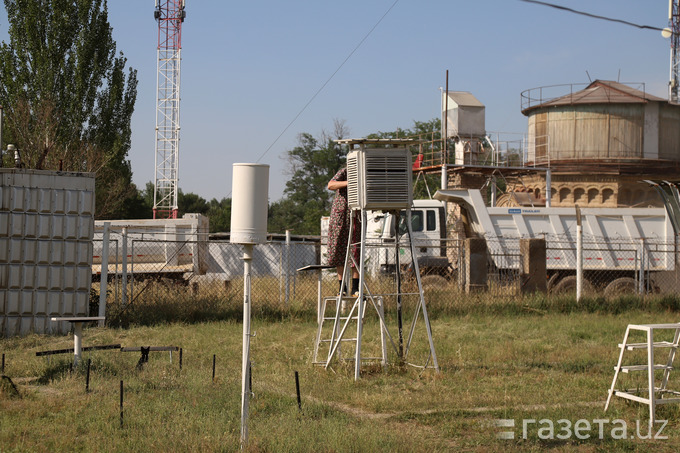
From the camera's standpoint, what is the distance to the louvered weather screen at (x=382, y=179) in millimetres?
8570

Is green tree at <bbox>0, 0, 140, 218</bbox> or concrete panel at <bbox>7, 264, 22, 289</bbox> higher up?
green tree at <bbox>0, 0, 140, 218</bbox>

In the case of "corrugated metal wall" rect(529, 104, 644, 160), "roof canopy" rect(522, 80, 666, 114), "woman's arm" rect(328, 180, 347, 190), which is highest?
"roof canopy" rect(522, 80, 666, 114)

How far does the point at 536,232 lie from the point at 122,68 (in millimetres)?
21911

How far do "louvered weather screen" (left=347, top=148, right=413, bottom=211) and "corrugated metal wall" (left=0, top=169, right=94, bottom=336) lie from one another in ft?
18.8

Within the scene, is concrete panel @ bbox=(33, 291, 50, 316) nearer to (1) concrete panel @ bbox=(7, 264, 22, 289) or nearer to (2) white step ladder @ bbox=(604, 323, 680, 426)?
(1) concrete panel @ bbox=(7, 264, 22, 289)

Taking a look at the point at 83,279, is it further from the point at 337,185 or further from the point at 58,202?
the point at 337,185

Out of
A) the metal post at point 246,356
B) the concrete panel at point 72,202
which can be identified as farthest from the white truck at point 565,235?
the metal post at point 246,356

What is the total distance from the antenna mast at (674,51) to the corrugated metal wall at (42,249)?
123ft

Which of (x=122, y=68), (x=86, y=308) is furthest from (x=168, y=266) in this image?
(x=122, y=68)

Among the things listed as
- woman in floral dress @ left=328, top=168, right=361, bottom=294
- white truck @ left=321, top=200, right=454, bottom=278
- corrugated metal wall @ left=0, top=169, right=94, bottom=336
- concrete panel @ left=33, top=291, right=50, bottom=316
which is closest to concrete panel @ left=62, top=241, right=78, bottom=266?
corrugated metal wall @ left=0, top=169, right=94, bottom=336

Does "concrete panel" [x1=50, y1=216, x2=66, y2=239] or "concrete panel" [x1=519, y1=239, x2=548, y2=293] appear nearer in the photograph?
"concrete panel" [x1=50, y1=216, x2=66, y2=239]

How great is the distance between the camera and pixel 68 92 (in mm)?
30203

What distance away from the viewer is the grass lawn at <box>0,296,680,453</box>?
5633 mm

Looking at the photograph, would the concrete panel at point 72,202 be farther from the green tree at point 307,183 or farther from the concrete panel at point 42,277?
the green tree at point 307,183
